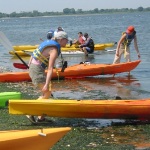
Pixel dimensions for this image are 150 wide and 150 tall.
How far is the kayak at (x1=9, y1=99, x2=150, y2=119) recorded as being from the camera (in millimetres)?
7402

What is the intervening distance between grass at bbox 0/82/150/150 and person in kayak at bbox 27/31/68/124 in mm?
376

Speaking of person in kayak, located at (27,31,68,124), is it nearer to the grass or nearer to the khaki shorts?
the khaki shorts

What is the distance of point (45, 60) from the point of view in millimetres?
7484

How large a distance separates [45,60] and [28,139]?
A: 221 cm

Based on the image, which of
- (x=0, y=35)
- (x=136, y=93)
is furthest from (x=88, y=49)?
(x=0, y=35)

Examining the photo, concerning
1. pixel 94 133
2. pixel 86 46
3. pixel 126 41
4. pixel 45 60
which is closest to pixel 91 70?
pixel 126 41

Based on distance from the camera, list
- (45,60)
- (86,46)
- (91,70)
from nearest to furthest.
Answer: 1. (45,60)
2. (91,70)
3. (86,46)

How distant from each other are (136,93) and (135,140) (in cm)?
491

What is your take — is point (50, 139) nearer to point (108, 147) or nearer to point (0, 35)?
point (108, 147)

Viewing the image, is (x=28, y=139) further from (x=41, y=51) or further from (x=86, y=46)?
(x=86, y=46)

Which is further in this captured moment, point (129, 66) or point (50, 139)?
point (129, 66)

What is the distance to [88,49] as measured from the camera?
69.4 feet

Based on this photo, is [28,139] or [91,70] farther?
[91,70]

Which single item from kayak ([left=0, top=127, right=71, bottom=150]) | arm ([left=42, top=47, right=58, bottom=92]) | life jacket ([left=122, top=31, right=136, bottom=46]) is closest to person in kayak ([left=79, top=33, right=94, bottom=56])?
life jacket ([left=122, top=31, right=136, bottom=46])
